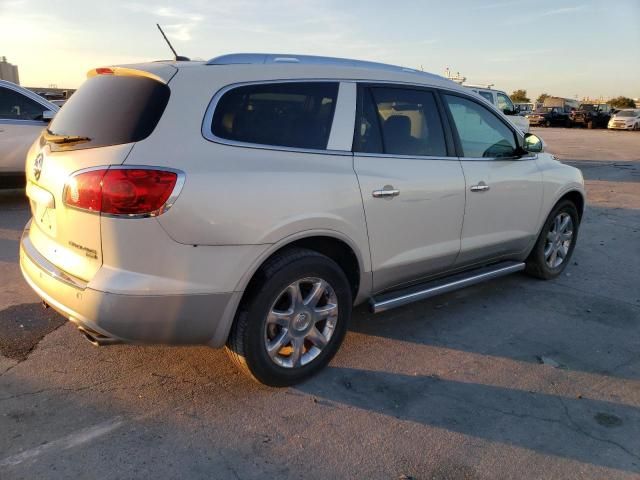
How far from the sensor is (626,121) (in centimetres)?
3834

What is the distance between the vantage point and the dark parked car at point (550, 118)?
4081 cm

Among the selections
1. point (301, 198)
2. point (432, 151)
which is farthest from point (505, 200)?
point (301, 198)

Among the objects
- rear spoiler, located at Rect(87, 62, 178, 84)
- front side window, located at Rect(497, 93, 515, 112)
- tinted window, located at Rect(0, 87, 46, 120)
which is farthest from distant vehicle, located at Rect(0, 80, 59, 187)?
front side window, located at Rect(497, 93, 515, 112)

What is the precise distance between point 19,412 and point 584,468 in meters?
2.89

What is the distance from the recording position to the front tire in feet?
9.62

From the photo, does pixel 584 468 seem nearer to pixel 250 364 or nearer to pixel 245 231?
pixel 250 364

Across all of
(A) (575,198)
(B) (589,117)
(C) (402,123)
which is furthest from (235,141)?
(B) (589,117)

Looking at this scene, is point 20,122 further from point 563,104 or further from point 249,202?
point 563,104

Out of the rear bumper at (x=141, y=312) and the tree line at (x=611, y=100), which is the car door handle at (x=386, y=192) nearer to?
the rear bumper at (x=141, y=312)

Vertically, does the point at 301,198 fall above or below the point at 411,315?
above

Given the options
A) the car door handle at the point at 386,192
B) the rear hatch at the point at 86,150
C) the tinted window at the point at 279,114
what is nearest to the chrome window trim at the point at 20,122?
the rear hatch at the point at 86,150

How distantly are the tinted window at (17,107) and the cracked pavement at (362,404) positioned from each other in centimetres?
424

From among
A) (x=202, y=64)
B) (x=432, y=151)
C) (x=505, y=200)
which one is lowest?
(x=505, y=200)

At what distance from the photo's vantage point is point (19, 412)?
286 centimetres
